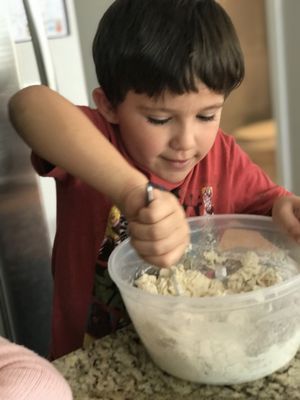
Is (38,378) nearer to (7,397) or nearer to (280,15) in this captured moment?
(7,397)

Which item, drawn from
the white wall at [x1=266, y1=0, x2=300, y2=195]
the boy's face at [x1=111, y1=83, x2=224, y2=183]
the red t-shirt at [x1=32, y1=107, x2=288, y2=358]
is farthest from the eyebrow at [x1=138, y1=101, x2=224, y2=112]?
→ the white wall at [x1=266, y1=0, x2=300, y2=195]

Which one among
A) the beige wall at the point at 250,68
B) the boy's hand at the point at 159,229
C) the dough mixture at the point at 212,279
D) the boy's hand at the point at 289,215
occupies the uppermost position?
the boy's hand at the point at 159,229

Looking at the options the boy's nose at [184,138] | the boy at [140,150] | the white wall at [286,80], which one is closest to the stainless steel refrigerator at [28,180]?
the boy at [140,150]

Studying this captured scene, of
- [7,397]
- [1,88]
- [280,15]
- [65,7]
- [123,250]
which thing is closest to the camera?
[7,397]

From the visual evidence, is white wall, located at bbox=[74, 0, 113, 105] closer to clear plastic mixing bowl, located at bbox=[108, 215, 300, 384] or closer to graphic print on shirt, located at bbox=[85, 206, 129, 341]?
graphic print on shirt, located at bbox=[85, 206, 129, 341]

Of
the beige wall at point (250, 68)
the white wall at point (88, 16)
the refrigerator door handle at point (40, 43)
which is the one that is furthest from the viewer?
the beige wall at point (250, 68)

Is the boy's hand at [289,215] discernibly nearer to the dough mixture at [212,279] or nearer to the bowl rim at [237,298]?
the dough mixture at [212,279]

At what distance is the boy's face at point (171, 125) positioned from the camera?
27.7 inches

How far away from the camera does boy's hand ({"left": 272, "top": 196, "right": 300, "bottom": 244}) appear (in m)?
0.70

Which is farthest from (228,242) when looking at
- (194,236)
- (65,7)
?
(65,7)

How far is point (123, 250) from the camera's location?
683mm

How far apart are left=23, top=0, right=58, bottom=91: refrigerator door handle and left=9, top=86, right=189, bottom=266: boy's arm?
390 millimetres

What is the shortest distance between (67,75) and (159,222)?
0.76 m

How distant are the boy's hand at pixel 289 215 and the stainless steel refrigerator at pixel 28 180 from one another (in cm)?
56
